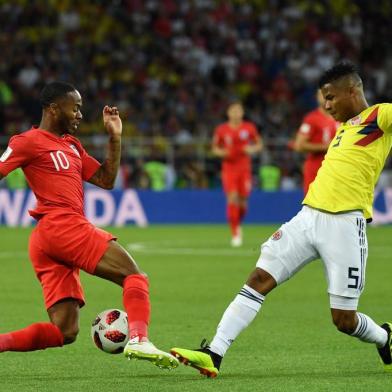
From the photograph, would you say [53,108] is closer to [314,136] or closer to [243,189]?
[314,136]

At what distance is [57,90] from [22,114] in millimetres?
18811

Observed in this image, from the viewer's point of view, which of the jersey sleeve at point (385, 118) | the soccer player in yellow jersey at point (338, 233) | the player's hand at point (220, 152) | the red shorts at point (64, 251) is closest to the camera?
the red shorts at point (64, 251)

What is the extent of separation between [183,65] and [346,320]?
22.4m

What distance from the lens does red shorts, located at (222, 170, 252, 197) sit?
758 inches

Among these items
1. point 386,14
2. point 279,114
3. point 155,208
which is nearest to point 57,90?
point 155,208

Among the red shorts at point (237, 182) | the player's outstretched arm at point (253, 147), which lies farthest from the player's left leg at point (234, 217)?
the player's outstretched arm at point (253, 147)

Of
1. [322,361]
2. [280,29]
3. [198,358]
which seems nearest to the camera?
[198,358]

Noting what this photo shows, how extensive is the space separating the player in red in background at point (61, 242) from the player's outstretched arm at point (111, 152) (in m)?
0.19

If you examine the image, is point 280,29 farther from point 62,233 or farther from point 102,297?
point 62,233

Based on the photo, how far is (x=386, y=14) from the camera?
105ft

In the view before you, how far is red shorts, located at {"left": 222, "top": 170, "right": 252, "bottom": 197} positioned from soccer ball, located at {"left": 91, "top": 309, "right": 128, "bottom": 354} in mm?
12285

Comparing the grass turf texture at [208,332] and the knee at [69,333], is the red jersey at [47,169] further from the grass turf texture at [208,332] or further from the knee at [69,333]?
the grass turf texture at [208,332]

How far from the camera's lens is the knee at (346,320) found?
22.6 feet

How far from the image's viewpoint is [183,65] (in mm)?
28891
